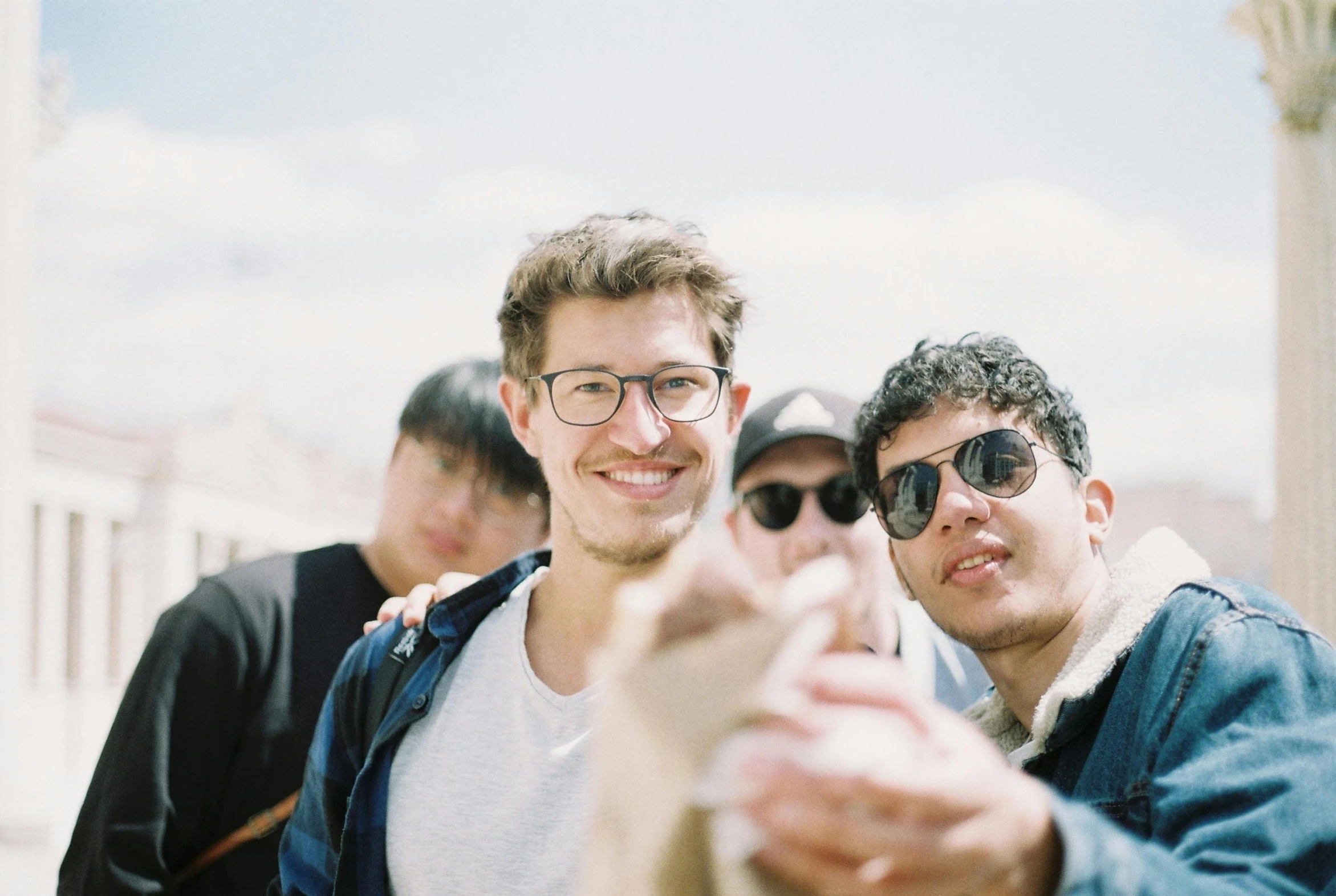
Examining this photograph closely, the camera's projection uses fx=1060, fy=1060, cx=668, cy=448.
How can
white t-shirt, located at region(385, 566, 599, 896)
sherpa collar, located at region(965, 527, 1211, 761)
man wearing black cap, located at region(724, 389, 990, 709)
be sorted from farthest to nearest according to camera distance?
man wearing black cap, located at region(724, 389, 990, 709)
white t-shirt, located at region(385, 566, 599, 896)
sherpa collar, located at region(965, 527, 1211, 761)

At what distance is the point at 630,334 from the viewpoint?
232 cm

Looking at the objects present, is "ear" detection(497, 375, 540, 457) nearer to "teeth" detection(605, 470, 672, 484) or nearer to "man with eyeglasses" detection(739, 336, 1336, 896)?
"teeth" detection(605, 470, 672, 484)

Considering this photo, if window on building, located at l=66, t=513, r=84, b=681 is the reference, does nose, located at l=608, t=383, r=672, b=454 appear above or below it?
above

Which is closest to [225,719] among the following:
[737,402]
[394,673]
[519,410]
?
[394,673]

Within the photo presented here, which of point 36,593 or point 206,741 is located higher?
point 206,741

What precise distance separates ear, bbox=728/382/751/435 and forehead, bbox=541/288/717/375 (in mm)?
168

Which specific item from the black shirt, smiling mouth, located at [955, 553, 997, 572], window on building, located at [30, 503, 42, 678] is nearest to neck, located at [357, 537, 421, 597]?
the black shirt

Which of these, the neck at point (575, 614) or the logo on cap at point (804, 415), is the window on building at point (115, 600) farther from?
the neck at point (575, 614)

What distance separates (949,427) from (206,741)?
1.99 meters

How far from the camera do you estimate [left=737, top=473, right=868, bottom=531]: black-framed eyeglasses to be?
3.53 metres

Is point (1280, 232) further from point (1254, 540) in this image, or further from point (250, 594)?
point (1254, 540)

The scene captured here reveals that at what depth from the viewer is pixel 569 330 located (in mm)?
2379

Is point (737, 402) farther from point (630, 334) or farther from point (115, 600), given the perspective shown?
point (115, 600)

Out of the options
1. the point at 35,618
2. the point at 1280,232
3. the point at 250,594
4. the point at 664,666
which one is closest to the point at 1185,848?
the point at 664,666
